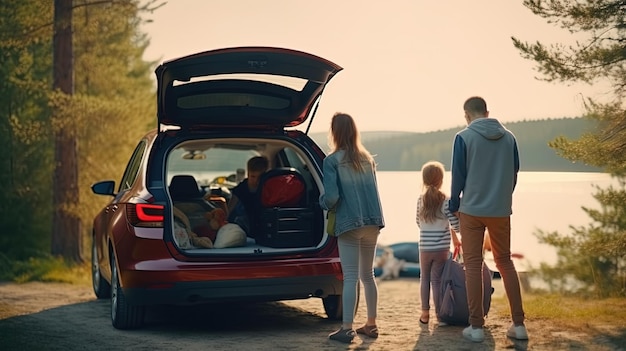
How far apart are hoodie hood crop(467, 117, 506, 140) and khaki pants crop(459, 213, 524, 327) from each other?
621 mm

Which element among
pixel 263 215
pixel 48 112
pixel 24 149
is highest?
pixel 48 112

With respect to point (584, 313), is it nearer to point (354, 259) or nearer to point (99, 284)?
point (354, 259)

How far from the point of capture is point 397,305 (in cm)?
1002

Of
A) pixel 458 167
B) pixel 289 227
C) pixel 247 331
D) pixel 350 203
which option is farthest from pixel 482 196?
pixel 247 331

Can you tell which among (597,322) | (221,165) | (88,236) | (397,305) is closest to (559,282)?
(397,305)

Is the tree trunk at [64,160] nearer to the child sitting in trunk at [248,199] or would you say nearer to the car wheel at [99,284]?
the car wheel at [99,284]

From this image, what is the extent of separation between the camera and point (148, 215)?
7.43m

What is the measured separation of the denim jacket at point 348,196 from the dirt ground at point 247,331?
3.05 feet

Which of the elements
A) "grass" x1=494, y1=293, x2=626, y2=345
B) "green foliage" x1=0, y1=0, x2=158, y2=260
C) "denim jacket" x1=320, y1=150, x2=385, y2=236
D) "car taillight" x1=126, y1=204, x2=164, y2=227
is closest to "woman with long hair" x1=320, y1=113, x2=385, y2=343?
"denim jacket" x1=320, y1=150, x2=385, y2=236

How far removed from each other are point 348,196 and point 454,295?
145cm

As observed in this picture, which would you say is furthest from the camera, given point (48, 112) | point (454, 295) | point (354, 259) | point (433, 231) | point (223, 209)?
point (48, 112)

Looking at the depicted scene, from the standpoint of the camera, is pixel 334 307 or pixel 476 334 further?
pixel 334 307

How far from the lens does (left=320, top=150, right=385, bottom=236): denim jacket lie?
23.0ft

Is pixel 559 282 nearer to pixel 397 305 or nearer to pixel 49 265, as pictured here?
pixel 397 305
